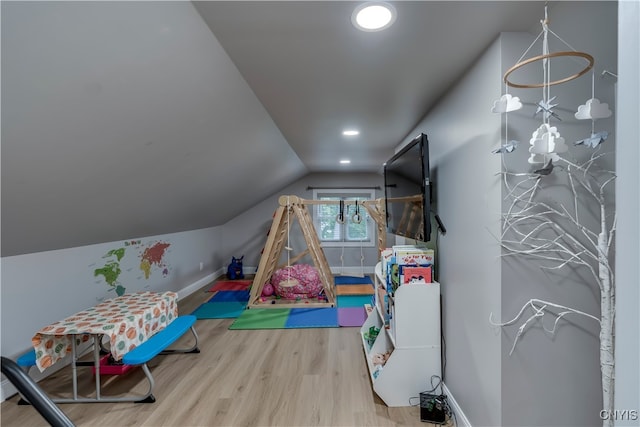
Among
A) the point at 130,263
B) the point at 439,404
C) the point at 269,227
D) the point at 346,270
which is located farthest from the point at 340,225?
the point at 439,404

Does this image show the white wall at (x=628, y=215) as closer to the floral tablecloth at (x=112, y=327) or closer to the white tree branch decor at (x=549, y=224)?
the white tree branch decor at (x=549, y=224)

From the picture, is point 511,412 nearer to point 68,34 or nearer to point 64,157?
point 68,34

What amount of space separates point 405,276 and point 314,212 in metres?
4.13

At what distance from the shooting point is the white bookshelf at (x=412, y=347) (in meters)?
1.82

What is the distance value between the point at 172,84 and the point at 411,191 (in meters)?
1.69

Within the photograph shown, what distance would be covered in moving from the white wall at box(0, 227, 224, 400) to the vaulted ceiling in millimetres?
144

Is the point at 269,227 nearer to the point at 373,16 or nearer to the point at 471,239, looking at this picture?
the point at 471,239

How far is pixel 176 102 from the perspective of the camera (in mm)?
1622

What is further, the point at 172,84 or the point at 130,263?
the point at 130,263

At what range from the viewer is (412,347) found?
6.01ft

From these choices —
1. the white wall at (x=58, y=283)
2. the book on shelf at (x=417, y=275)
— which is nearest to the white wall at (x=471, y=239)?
the book on shelf at (x=417, y=275)

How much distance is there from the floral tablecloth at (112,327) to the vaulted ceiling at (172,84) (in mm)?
A: 665

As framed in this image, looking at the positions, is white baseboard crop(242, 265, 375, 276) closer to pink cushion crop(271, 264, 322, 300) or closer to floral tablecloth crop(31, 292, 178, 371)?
pink cushion crop(271, 264, 322, 300)

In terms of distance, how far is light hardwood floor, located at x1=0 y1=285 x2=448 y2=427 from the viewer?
1.75 metres
